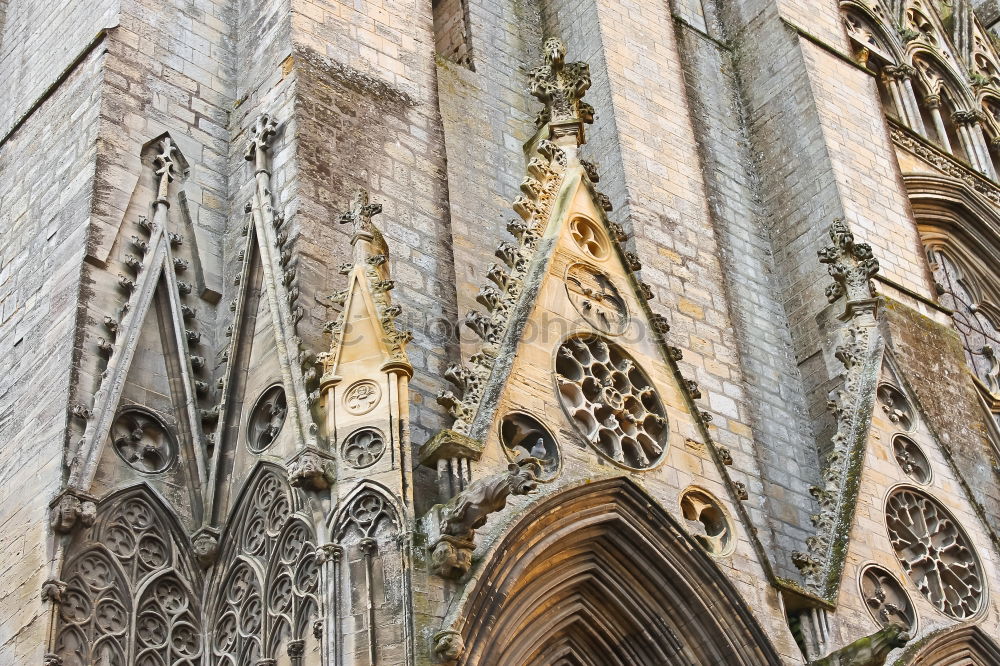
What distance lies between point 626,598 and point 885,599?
2.31 m

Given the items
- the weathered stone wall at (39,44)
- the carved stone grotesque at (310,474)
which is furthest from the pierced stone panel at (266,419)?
the weathered stone wall at (39,44)

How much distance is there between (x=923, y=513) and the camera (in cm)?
1312

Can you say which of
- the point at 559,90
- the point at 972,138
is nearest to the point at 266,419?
the point at 559,90

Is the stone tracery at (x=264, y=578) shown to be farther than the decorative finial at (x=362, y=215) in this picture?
No

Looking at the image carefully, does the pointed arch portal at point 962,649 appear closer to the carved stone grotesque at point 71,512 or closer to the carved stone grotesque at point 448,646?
the carved stone grotesque at point 448,646

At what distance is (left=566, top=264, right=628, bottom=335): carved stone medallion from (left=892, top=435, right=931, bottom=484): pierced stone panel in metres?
2.85

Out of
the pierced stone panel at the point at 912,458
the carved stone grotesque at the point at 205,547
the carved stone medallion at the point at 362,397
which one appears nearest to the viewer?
the carved stone medallion at the point at 362,397

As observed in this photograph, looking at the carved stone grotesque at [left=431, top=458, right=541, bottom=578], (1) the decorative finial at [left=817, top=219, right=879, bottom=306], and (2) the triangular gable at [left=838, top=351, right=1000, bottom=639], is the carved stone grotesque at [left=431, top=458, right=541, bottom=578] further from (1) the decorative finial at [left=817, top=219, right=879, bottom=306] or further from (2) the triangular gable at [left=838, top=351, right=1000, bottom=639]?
(1) the decorative finial at [left=817, top=219, right=879, bottom=306]

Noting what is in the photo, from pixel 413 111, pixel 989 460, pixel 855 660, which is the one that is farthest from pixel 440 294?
pixel 989 460

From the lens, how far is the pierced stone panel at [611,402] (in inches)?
440

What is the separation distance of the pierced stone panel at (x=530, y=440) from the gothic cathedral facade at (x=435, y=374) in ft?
0.07

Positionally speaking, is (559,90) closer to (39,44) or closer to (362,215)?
(362,215)

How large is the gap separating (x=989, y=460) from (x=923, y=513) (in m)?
2.56

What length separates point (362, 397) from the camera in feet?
33.1
